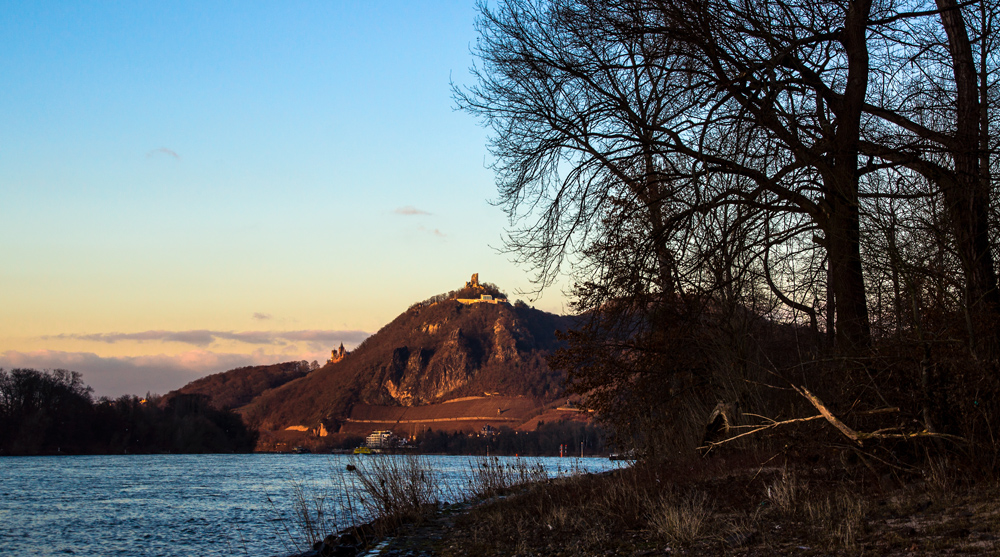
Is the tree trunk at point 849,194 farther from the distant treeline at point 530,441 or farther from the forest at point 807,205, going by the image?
the distant treeline at point 530,441

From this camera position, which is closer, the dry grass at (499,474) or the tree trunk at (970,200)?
the tree trunk at (970,200)

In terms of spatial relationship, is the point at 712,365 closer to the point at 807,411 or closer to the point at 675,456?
the point at 675,456

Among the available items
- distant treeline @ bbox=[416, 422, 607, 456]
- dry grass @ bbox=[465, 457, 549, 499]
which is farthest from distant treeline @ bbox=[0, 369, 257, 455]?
dry grass @ bbox=[465, 457, 549, 499]

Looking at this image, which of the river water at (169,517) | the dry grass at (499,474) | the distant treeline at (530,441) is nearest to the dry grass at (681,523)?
the river water at (169,517)

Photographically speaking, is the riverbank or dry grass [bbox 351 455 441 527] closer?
the riverbank

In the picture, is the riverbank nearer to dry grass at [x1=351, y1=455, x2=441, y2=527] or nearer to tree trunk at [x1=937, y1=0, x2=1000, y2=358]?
dry grass at [x1=351, y1=455, x2=441, y2=527]

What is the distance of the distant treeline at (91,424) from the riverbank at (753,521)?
330ft

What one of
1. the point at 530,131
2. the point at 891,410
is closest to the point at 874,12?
the point at 530,131

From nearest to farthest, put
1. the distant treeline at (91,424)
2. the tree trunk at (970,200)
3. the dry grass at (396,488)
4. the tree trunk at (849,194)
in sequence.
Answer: the tree trunk at (970,200) < the tree trunk at (849,194) < the dry grass at (396,488) < the distant treeline at (91,424)

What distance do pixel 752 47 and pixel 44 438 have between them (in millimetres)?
106088

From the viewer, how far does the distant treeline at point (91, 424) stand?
90.8 meters

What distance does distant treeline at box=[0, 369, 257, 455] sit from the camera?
90750mm

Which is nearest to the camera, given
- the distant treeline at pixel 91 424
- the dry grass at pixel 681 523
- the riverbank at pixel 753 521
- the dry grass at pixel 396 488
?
the riverbank at pixel 753 521

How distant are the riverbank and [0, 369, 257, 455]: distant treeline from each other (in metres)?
101
